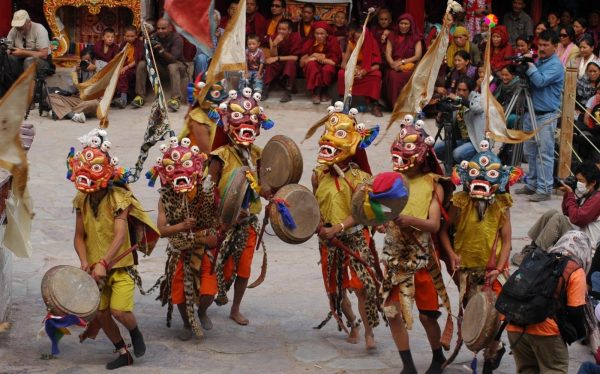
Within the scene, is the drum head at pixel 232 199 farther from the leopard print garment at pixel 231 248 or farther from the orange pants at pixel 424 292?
the orange pants at pixel 424 292

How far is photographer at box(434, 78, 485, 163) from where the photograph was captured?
14.0 meters

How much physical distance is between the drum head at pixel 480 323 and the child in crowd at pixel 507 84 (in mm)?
6375

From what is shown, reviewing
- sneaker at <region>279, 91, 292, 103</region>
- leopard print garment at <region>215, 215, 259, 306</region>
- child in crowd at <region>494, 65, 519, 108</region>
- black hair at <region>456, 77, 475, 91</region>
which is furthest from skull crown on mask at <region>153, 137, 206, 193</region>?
sneaker at <region>279, 91, 292, 103</region>

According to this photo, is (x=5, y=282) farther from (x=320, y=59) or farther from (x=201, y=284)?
(x=320, y=59)

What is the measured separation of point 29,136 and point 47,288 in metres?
1.78

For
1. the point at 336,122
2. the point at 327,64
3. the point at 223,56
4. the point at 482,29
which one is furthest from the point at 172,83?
the point at 336,122

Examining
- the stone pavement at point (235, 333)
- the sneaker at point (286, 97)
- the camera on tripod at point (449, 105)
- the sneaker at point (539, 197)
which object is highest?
the camera on tripod at point (449, 105)

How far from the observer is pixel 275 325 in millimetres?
10039

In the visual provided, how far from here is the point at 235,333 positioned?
984cm

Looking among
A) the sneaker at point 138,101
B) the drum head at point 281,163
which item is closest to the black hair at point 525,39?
the sneaker at point 138,101

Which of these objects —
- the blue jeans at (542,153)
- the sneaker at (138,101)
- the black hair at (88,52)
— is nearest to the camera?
the blue jeans at (542,153)

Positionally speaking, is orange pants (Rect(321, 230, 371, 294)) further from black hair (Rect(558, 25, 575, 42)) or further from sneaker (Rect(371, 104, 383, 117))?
black hair (Rect(558, 25, 575, 42))

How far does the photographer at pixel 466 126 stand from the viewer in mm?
14005

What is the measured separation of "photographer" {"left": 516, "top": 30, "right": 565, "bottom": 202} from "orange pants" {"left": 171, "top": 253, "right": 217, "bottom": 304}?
564 cm
